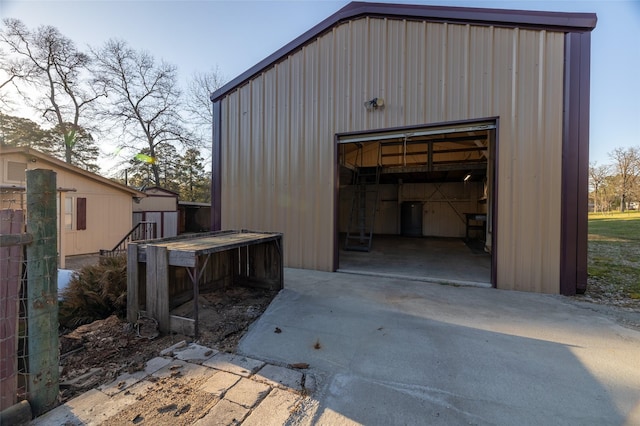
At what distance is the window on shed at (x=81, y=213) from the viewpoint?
32.1 ft

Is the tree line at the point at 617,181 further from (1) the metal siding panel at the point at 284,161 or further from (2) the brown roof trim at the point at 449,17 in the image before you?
(1) the metal siding panel at the point at 284,161

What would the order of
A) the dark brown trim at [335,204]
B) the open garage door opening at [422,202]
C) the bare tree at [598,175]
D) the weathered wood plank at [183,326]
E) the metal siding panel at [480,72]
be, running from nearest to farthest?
the weathered wood plank at [183,326]
the metal siding panel at [480,72]
the dark brown trim at [335,204]
the open garage door opening at [422,202]
the bare tree at [598,175]

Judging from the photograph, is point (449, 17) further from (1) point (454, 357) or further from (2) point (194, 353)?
(2) point (194, 353)

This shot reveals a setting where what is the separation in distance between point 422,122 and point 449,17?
74.4 inches

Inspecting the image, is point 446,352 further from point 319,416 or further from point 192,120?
point 192,120

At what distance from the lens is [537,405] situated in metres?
1.85

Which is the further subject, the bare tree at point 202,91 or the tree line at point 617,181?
the tree line at point 617,181

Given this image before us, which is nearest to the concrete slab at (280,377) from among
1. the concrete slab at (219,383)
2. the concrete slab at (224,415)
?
the concrete slab at (219,383)

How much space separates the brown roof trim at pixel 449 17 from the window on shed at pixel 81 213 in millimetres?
8120

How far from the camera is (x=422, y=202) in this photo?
14.2 meters

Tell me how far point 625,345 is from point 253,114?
23.7 feet

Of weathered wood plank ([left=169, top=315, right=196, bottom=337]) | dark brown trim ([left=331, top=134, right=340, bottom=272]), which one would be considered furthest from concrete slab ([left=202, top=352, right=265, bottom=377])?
dark brown trim ([left=331, top=134, right=340, bottom=272])

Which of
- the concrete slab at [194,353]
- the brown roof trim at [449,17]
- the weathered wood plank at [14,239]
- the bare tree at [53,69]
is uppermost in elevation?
the bare tree at [53,69]

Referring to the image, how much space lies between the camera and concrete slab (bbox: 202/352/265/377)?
2244 mm
